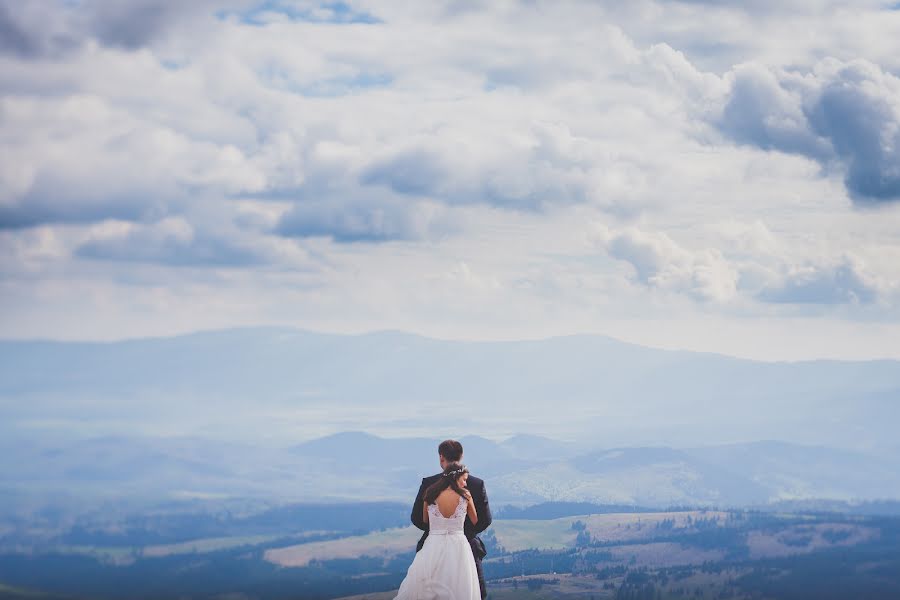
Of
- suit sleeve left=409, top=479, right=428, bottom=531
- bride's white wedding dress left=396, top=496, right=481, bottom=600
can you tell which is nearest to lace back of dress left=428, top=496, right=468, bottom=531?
bride's white wedding dress left=396, top=496, right=481, bottom=600

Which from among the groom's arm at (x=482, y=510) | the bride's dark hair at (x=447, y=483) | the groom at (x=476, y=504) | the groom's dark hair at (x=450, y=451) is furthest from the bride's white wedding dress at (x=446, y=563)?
the groom's dark hair at (x=450, y=451)

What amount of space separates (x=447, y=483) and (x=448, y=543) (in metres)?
2.26

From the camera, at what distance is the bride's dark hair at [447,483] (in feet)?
96.1

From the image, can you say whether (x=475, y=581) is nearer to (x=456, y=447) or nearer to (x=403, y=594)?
(x=403, y=594)

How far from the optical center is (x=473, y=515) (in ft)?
100

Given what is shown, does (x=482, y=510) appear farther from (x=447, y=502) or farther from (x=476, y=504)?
(x=447, y=502)

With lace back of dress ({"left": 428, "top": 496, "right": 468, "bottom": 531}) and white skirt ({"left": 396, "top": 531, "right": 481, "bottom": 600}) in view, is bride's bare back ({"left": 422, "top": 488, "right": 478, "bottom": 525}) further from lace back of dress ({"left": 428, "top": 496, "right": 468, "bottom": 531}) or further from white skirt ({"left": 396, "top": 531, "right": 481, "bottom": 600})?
white skirt ({"left": 396, "top": 531, "right": 481, "bottom": 600})

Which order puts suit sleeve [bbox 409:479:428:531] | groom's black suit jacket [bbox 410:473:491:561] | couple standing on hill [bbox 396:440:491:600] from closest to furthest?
groom's black suit jacket [bbox 410:473:491:561] < couple standing on hill [bbox 396:440:491:600] < suit sleeve [bbox 409:479:428:531]

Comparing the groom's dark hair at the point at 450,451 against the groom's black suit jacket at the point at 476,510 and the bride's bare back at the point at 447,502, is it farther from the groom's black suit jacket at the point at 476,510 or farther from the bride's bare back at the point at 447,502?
the bride's bare back at the point at 447,502

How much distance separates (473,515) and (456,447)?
282 centimetres

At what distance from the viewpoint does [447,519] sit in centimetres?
3091

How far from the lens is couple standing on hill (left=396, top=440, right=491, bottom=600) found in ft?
99.6

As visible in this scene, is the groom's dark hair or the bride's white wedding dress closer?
the groom's dark hair

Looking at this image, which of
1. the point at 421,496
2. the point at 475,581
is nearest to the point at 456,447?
the point at 421,496
